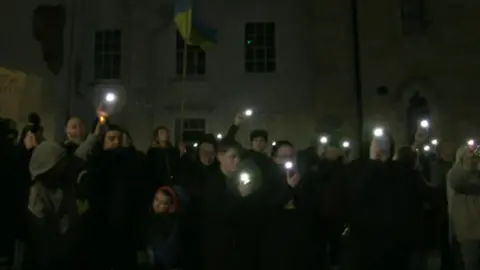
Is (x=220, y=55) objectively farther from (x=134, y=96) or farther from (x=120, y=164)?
(x=120, y=164)

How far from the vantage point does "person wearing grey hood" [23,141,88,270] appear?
585 centimetres

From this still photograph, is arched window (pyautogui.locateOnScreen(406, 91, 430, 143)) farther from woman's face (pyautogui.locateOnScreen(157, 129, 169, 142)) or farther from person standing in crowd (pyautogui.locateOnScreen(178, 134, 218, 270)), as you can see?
woman's face (pyautogui.locateOnScreen(157, 129, 169, 142))

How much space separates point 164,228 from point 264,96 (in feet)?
52.9

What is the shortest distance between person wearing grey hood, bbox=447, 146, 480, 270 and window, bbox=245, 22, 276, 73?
1498 centimetres

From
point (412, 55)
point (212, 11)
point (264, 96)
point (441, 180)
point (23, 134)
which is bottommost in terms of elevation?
point (441, 180)

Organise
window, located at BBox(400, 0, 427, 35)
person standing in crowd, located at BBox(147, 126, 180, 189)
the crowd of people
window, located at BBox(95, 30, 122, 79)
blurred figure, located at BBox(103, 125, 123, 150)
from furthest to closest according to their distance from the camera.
Result: window, located at BBox(95, 30, 122, 79) < window, located at BBox(400, 0, 427, 35) < person standing in crowd, located at BBox(147, 126, 180, 189) < blurred figure, located at BBox(103, 125, 123, 150) < the crowd of people

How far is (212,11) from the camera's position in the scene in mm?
22484

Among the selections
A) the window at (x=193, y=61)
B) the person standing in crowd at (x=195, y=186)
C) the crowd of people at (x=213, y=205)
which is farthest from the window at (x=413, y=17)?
the person standing in crowd at (x=195, y=186)

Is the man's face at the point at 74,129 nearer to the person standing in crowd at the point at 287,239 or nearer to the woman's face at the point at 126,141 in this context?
the woman's face at the point at 126,141

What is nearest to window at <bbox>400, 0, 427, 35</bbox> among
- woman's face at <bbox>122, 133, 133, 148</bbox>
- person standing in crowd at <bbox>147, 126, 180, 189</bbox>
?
person standing in crowd at <bbox>147, 126, 180, 189</bbox>

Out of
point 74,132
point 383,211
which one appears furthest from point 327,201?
point 74,132

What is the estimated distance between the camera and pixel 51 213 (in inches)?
231

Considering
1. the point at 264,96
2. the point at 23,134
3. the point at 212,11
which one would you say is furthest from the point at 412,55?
the point at 23,134

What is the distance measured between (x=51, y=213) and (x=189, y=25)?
471cm
